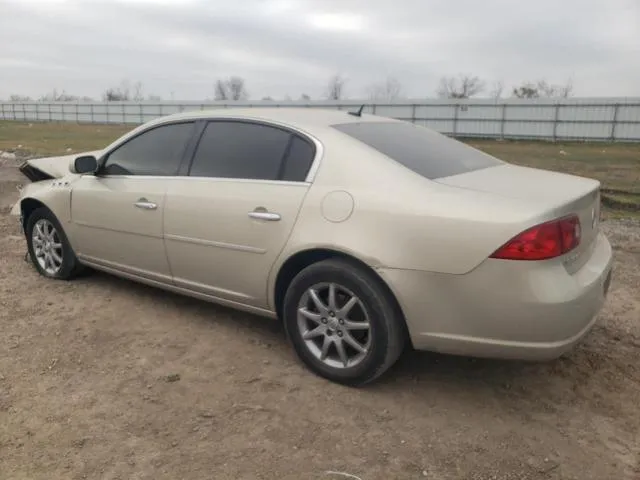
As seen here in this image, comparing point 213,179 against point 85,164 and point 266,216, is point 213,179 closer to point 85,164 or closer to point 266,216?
point 266,216

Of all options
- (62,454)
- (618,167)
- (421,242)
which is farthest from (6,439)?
(618,167)

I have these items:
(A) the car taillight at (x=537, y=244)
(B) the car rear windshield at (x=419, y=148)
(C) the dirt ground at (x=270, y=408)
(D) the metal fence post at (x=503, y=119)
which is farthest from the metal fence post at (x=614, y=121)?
(A) the car taillight at (x=537, y=244)

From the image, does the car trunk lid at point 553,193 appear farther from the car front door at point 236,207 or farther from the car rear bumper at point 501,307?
the car front door at point 236,207

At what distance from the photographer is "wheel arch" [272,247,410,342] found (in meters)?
3.01

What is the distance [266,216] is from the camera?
337 cm

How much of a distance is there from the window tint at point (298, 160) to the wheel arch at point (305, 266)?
0.45 m

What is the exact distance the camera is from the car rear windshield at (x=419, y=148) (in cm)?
331

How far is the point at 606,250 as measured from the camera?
3.37 m

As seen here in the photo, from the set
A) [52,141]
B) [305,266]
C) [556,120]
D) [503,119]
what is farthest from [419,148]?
[503,119]

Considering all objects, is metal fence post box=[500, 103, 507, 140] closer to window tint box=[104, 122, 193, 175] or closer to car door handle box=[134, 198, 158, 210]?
window tint box=[104, 122, 193, 175]

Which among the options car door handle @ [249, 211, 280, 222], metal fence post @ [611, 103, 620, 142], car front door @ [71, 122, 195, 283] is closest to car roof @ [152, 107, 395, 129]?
car front door @ [71, 122, 195, 283]

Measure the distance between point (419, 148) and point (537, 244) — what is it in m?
1.17

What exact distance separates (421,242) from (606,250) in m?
1.29

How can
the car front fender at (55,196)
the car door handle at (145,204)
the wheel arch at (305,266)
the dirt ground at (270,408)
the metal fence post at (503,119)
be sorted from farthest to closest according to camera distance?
the metal fence post at (503,119)
the car front fender at (55,196)
the car door handle at (145,204)
the wheel arch at (305,266)
the dirt ground at (270,408)
